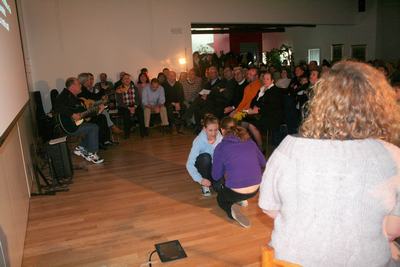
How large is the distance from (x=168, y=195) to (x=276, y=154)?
2815mm

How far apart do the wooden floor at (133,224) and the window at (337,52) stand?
32.3ft

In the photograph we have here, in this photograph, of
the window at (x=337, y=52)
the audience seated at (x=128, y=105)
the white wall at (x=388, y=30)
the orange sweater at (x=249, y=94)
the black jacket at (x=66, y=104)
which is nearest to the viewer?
the black jacket at (x=66, y=104)

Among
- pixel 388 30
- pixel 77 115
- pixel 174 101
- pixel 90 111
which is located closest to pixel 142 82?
pixel 174 101

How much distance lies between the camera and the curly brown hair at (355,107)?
116 cm

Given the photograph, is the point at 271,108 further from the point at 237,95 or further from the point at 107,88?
the point at 107,88

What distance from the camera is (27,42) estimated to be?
24.6 ft

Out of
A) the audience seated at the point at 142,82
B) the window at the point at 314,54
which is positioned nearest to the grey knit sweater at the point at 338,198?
the audience seated at the point at 142,82

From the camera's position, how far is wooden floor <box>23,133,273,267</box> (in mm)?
2674

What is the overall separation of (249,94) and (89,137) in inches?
110

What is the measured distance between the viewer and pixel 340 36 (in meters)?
12.1

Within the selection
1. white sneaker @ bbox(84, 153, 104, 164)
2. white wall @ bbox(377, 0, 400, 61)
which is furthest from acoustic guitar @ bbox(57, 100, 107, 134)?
white wall @ bbox(377, 0, 400, 61)

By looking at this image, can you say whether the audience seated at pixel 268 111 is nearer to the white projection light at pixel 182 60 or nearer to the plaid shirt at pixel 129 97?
the plaid shirt at pixel 129 97

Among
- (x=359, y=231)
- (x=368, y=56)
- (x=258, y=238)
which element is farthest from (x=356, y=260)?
(x=368, y=56)

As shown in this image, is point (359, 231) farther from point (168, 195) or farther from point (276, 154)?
point (168, 195)
